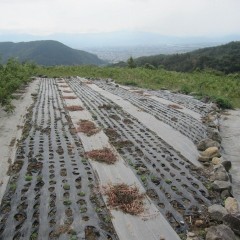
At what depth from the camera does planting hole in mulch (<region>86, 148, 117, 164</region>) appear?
23.1 feet

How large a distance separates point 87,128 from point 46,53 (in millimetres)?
105470

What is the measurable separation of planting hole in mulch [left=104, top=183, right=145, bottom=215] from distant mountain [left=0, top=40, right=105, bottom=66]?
98.5m

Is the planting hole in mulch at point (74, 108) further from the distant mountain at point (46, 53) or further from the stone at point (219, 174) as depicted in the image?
the distant mountain at point (46, 53)

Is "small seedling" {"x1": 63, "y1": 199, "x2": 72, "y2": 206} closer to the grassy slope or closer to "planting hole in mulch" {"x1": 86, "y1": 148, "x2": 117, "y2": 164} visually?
"planting hole in mulch" {"x1": 86, "y1": 148, "x2": 117, "y2": 164}

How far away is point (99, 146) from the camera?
316 inches

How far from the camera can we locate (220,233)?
14.4 ft

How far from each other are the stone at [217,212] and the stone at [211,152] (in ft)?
8.25

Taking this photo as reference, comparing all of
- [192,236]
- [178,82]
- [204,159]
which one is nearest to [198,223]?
[192,236]

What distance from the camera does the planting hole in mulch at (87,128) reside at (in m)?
9.09

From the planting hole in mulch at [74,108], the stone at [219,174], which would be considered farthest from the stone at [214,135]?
the planting hole in mulch at [74,108]

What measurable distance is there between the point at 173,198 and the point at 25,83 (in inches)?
595

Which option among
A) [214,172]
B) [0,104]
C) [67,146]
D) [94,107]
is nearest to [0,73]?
[0,104]

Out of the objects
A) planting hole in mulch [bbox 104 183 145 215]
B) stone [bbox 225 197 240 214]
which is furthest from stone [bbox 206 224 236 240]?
planting hole in mulch [bbox 104 183 145 215]

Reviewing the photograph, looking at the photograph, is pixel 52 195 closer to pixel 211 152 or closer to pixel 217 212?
pixel 217 212
